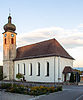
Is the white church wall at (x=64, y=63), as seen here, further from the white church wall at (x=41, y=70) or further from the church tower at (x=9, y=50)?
the church tower at (x=9, y=50)

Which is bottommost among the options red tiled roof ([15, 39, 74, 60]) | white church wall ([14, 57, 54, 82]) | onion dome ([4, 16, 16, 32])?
white church wall ([14, 57, 54, 82])

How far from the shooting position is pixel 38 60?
33375mm

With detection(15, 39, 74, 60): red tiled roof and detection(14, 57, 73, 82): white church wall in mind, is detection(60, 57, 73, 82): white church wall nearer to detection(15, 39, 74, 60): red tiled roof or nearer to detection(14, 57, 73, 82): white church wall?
detection(14, 57, 73, 82): white church wall

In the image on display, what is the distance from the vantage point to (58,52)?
3109 cm

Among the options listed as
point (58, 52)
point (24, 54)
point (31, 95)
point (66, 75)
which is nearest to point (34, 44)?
point (24, 54)

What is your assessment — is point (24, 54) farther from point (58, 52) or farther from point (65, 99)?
point (65, 99)

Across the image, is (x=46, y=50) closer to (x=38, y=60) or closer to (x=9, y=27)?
(x=38, y=60)

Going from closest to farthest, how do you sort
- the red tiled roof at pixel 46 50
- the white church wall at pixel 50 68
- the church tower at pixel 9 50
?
the white church wall at pixel 50 68, the red tiled roof at pixel 46 50, the church tower at pixel 9 50

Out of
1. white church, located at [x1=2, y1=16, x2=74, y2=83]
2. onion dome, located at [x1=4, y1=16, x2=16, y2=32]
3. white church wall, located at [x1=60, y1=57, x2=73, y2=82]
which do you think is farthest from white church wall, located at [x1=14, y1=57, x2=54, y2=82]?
onion dome, located at [x1=4, y1=16, x2=16, y2=32]

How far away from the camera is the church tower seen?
3944cm

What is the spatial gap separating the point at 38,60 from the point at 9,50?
10.4 meters

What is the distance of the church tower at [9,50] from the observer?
129ft

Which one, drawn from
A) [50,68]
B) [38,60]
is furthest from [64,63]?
[38,60]

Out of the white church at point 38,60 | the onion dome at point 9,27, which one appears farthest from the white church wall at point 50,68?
the onion dome at point 9,27
